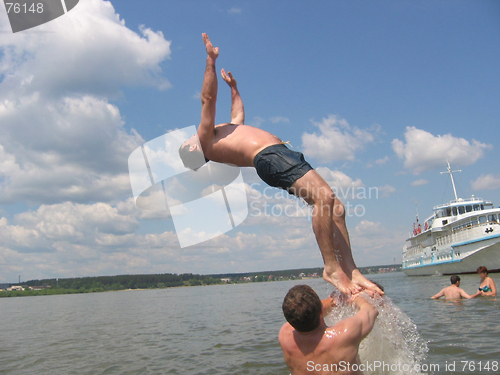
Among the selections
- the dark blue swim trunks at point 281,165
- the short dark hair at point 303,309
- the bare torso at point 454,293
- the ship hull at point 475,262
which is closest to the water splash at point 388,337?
the short dark hair at point 303,309

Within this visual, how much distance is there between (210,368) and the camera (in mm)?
6910

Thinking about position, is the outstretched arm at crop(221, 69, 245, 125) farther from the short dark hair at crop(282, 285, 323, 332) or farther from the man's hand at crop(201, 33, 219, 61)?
the short dark hair at crop(282, 285, 323, 332)

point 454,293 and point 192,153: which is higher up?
point 192,153

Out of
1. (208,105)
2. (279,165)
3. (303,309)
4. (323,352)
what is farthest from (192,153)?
(323,352)

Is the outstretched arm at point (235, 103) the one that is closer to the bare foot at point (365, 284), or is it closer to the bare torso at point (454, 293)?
the bare foot at point (365, 284)

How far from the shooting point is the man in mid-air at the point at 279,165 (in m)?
3.61

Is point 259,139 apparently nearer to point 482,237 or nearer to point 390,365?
point 390,365

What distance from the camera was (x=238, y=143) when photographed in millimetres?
4031

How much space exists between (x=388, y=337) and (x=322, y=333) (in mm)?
1196

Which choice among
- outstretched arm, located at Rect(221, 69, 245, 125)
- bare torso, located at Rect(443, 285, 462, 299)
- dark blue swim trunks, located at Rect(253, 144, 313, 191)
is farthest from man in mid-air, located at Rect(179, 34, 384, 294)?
bare torso, located at Rect(443, 285, 462, 299)

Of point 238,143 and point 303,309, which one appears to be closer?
point 303,309

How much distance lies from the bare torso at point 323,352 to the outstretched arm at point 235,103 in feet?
8.95

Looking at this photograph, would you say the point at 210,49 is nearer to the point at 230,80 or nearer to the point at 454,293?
the point at 230,80

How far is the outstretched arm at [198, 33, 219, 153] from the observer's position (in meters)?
4.09
